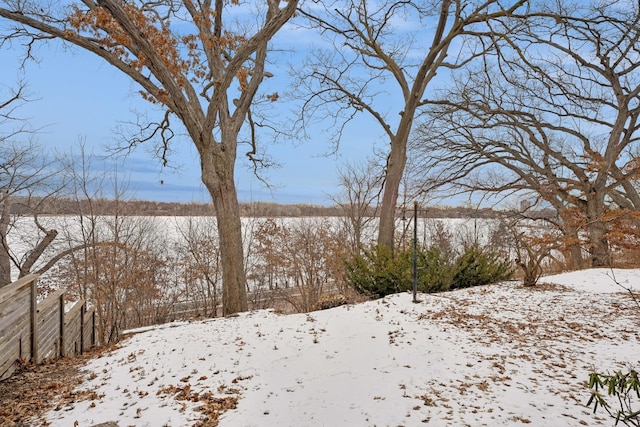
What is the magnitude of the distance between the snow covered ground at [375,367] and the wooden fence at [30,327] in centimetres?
78

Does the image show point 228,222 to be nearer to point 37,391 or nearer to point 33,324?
point 33,324

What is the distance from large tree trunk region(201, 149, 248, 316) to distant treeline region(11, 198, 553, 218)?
3808mm

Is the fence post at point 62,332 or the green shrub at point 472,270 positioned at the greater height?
the green shrub at point 472,270

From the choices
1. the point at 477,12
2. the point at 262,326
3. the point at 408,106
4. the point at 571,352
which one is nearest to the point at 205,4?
the point at 408,106

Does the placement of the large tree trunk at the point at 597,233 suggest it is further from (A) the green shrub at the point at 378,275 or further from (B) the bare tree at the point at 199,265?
(B) the bare tree at the point at 199,265

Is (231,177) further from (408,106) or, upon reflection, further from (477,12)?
(477,12)

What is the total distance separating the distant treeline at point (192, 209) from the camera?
12.2 metres

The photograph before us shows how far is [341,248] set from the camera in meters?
16.3

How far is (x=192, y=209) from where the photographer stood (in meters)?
19.0

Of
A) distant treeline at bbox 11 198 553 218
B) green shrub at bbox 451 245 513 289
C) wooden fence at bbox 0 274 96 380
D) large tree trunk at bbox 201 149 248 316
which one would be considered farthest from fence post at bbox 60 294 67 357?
green shrub at bbox 451 245 513 289

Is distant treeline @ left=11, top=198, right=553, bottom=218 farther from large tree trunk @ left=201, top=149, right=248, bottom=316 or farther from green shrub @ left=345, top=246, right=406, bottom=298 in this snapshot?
large tree trunk @ left=201, top=149, right=248, bottom=316

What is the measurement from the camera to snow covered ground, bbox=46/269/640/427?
2.91 m

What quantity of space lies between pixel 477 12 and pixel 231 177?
23.0 feet

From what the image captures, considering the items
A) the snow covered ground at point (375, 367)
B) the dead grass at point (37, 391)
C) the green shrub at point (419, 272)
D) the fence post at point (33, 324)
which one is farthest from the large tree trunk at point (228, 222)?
the fence post at point (33, 324)
